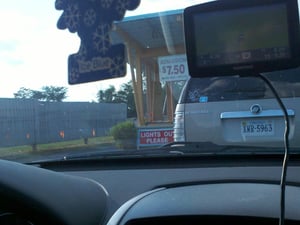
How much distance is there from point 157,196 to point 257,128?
278 cm

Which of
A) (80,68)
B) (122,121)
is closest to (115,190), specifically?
(80,68)

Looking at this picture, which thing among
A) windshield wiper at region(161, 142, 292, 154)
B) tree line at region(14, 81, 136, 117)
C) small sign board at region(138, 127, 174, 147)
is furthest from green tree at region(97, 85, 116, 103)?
small sign board at region(138, 127, 174, 147)

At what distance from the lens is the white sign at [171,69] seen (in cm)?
432

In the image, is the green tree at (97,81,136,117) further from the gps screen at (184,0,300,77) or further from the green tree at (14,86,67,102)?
the gps screen at (184,0,300,77)

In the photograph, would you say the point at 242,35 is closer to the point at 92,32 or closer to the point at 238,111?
the point at 92,32

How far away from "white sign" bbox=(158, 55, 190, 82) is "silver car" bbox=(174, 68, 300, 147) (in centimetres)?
52

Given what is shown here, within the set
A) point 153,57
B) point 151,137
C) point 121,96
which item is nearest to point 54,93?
point 121,96

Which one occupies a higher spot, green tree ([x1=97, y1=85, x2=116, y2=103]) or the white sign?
the white sign

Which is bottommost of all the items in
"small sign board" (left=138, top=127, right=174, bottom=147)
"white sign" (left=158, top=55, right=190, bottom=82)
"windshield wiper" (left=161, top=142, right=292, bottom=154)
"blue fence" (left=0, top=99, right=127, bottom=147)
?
"windshield wiper" (left=161, top=142, right=292, bottom=154)

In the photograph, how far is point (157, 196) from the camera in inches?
86.7

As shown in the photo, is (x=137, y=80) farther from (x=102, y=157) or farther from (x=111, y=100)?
(x=102, y=157)

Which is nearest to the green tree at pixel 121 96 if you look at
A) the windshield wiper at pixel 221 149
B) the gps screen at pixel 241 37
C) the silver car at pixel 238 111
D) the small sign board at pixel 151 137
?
the small sign board at pixel 151 137

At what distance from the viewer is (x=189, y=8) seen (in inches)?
57.2

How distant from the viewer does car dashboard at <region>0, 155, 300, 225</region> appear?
1.77m
